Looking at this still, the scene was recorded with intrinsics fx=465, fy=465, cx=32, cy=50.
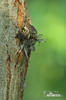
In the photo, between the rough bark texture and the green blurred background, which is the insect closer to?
the rough bark texture

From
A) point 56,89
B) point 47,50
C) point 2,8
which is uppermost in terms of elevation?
point 2,8

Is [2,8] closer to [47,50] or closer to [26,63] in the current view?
[26,63]

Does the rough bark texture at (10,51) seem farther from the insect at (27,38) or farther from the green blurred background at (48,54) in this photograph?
the green blurred background at (48,54)

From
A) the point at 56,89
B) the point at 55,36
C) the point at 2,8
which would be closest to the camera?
the point at 2,8

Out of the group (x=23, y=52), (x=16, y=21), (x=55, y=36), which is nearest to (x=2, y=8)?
(x=16, y=21)

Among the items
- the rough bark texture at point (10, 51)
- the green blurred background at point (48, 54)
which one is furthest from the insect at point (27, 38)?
the green blurred background at point (48, 54)

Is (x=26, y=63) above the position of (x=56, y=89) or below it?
above
